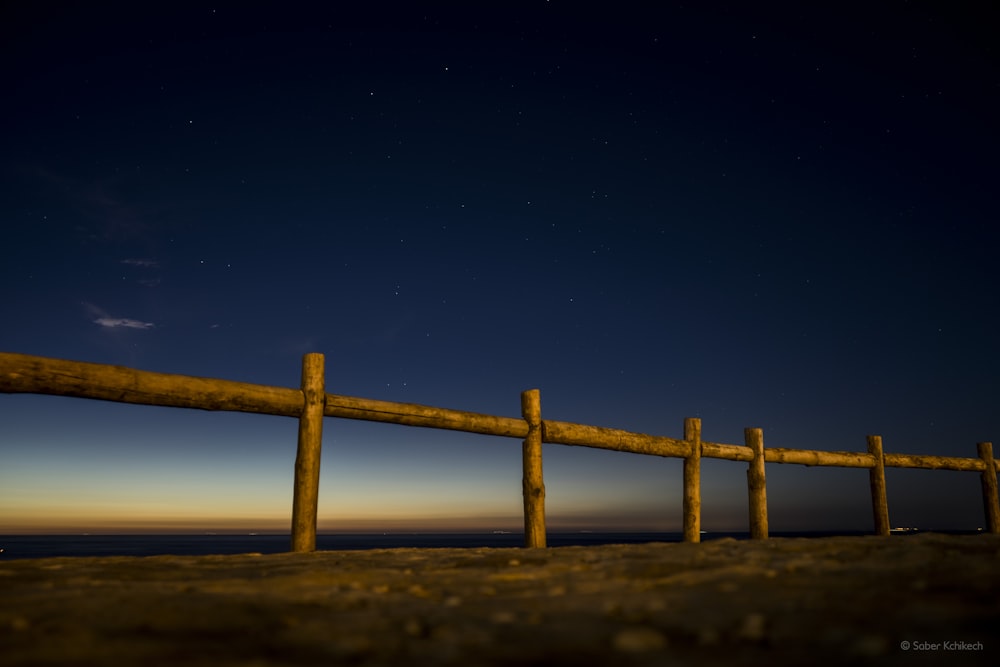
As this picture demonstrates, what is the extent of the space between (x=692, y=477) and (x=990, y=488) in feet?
20.7

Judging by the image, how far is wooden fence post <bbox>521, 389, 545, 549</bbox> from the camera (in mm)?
6273

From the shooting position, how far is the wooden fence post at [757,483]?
833 cm

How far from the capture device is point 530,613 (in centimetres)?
171

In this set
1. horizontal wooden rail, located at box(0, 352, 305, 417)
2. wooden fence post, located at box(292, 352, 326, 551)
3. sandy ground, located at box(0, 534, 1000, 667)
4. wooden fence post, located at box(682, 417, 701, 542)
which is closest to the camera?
sandy ground, located at box(0, 534, 1000, 667)

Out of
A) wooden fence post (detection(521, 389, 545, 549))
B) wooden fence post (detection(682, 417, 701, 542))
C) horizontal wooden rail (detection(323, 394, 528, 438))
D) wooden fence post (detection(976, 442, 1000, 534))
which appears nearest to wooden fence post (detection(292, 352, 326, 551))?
horizontal wooden rail (detection(323, 394, 528, 438))

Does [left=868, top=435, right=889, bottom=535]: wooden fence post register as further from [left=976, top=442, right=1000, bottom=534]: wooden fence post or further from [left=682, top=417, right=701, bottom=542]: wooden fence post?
[left=682, top=417, right=701, bottom=542]: wooden fence post

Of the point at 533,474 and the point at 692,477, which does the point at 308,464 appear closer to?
Result: the point at 533,474

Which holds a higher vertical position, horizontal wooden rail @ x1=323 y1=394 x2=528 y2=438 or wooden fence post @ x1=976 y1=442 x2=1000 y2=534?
horizontal wooden rail @ x1=323 y1=394 x2=528 y2=438

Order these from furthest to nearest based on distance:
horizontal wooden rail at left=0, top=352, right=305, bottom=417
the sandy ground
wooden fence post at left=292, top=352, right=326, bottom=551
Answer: wooden fence post at left=292, top=352, right=326, bottom=551 → horizontal wooden rail at left=0, top=352, right=305, bottom=417 → the sandy ground

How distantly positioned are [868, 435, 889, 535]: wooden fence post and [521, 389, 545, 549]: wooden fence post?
5.97 meters

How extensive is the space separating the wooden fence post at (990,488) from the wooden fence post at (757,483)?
4.76m

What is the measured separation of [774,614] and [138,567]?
8.70ft

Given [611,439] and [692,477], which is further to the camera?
[692,477]

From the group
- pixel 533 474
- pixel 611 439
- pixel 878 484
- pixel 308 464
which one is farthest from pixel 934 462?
pixel 308 464
